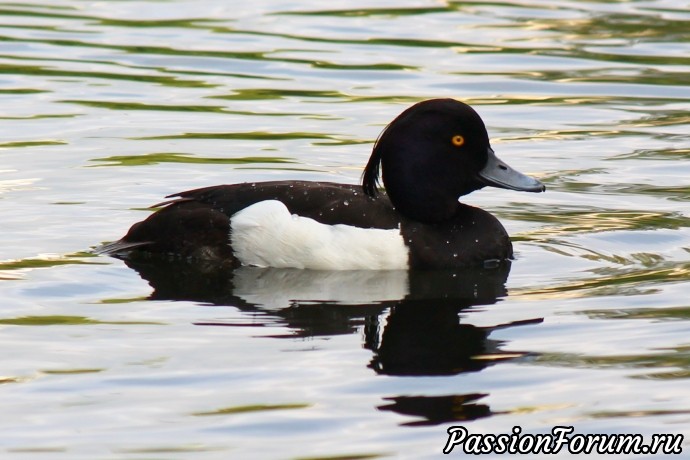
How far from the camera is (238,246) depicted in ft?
29.3

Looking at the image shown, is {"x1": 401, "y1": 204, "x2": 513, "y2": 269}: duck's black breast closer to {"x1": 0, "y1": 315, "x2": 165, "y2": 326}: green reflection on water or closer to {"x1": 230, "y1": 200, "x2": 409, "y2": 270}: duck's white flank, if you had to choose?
{"x1": 230, "y1": 200, "x2": 409, "y2": 270}: duck's white flank

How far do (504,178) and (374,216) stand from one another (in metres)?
0.94

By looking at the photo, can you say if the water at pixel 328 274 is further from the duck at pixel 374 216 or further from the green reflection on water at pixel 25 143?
the duck at pixel 374 216

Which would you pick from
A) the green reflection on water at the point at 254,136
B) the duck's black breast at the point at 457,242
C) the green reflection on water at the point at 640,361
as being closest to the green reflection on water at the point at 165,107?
the green reflection on water at the point at 254,136

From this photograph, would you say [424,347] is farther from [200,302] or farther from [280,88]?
[280,88]

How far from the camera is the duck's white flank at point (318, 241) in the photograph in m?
8.76

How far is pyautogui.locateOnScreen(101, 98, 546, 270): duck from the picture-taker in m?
8.78

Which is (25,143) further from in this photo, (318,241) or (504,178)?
(504,178)

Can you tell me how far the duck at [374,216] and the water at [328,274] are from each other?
205mm

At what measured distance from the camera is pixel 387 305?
8.01 meters

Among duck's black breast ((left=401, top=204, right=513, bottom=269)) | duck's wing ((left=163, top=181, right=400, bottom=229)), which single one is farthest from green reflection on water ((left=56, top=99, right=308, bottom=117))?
duck's black breast ((left=401, top=204, right=513, bottom=269))

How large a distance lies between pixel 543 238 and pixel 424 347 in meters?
2.72

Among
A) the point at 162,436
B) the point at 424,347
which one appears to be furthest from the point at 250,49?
the point at 162,436

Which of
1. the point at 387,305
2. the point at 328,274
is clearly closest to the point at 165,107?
the point at 328,274
